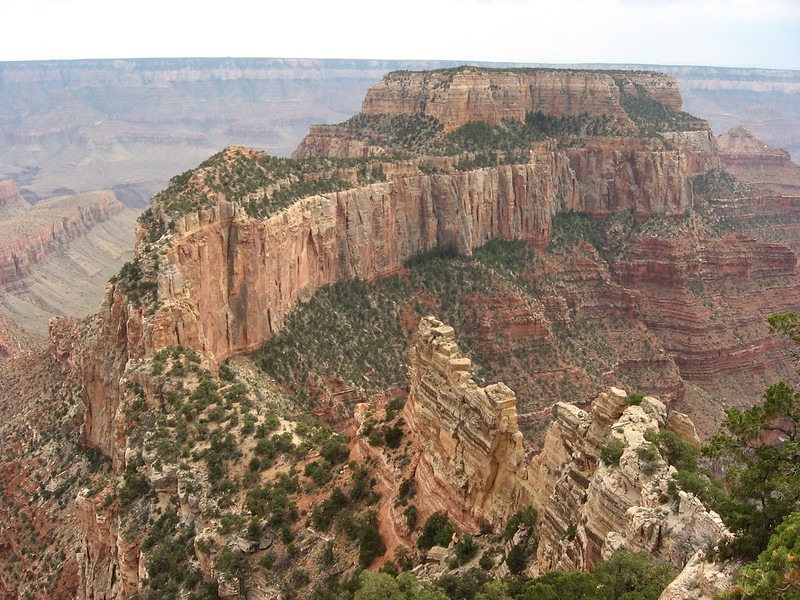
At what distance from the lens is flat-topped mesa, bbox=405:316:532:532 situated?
3117cm

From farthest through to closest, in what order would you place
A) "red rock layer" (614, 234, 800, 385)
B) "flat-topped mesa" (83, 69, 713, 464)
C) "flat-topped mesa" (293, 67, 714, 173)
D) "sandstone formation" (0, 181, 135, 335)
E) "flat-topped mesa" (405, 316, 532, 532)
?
1. "sandstone formation" (0, 181, 135, 335)
2. "flat-topped mesa" (293, 67, 714, 173)
3. "red rock layer" (614, 234, 800, 385)
4. "flat-topped mesa" (83, 69, 713, 464)
5. "flat-topped mesa" (405, 316, 532, 532)

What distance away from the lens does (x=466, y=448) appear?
106 ft

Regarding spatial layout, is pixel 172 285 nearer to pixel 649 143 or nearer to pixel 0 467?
pixel 0 467

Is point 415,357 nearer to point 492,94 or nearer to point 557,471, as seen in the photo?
point 557,471

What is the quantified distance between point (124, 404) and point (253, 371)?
1450cm

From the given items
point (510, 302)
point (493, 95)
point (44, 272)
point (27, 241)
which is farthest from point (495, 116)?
point (27, 241)

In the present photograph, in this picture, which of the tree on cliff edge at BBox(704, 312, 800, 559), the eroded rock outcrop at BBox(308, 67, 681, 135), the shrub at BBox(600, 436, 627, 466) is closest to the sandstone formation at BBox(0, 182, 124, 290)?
the eroded rock outcrop at BBox(308, 67, 681, 135)

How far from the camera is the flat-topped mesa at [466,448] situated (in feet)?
102

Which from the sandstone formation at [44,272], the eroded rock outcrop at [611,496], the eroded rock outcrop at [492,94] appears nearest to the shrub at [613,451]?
the eroded rock outcrop at [611,496]

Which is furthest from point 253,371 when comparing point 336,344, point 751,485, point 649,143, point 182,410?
point 649,143

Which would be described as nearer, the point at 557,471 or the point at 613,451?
the point at 613,451

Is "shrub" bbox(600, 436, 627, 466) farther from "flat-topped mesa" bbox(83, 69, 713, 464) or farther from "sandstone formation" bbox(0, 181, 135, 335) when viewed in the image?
"sandstone formation" bbox(0, 181, 135, 335)

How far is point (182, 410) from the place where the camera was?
44.8m

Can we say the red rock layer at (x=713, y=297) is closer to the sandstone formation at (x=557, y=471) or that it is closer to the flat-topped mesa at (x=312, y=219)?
the flat-topped mesa at (x=312, y=219)
